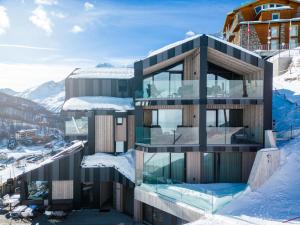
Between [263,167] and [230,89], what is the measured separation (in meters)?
5.02

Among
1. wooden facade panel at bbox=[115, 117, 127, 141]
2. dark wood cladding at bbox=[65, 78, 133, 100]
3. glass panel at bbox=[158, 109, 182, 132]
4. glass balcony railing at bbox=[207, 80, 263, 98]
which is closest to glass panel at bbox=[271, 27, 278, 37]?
dark wood cladding at bbox=[65, 78, 133, 100]

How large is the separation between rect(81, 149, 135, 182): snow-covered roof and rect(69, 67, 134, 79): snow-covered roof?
731 centimetres

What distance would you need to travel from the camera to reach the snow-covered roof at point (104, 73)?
2578 cm

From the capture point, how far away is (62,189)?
20375 millimetres

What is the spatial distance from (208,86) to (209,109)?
216cm

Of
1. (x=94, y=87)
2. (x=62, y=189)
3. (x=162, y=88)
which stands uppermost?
(x=94, y=87)

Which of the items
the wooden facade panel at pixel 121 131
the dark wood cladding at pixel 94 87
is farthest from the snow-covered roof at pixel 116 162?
the dark wood cladding at pixel 94 87

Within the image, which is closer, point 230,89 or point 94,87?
point 230,89

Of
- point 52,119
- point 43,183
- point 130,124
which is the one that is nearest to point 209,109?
point 130,124

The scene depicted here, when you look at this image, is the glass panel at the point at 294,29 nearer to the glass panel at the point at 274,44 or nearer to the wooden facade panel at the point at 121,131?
the glass panel at the point at 274,44

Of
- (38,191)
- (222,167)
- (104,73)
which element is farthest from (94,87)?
(222,167)

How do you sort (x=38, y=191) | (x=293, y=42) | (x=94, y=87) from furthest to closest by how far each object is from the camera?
(x=293, y=42) < (x=94, y=87) < (x=38, y=191)

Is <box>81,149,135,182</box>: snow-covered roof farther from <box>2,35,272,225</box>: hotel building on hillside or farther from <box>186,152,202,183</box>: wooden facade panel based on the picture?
<box>186,152,202,183</box>: wooden facade panel

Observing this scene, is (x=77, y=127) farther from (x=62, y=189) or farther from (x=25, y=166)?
(x=25, y=166)
